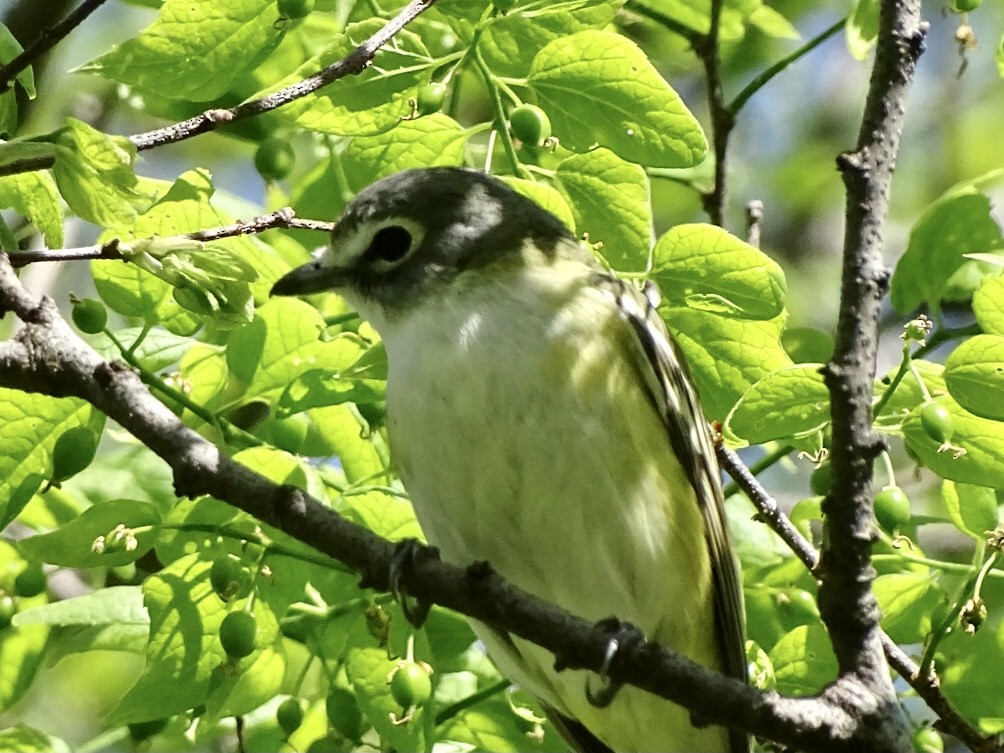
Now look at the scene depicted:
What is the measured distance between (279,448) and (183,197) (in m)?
0.73

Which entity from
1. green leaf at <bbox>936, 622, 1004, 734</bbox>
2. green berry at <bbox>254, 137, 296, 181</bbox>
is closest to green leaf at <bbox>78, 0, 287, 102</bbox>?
green berry at <bbox>254, 137, 296, 181</bbox>

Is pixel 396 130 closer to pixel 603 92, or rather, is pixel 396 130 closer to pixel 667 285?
pixel 603 92

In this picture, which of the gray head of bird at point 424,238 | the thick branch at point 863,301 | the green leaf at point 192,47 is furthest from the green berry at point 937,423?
the green leaf at point 192,47

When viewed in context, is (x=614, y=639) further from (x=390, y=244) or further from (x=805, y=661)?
(x=390, y=244)

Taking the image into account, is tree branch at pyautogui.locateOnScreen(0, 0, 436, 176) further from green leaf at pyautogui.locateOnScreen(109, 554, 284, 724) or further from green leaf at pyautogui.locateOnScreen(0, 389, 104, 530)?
green leaf at pyautogui.locateOnScreen(109, 554, 284, 724)

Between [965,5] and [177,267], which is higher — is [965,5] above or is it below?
above

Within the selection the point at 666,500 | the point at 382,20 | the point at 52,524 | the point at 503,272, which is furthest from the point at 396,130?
the point at 52,524

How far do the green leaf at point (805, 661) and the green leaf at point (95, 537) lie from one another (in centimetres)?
147

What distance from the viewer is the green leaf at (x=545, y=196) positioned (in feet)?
10.2

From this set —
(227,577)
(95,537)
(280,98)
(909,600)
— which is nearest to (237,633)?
(227,577)

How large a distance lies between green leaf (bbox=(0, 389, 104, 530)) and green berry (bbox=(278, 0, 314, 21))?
0.94 metres

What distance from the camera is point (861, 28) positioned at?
3.76 m

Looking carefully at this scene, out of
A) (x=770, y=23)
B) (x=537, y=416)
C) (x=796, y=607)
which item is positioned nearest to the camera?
(x=537, y=416)

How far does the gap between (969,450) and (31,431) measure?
2.00 meters
